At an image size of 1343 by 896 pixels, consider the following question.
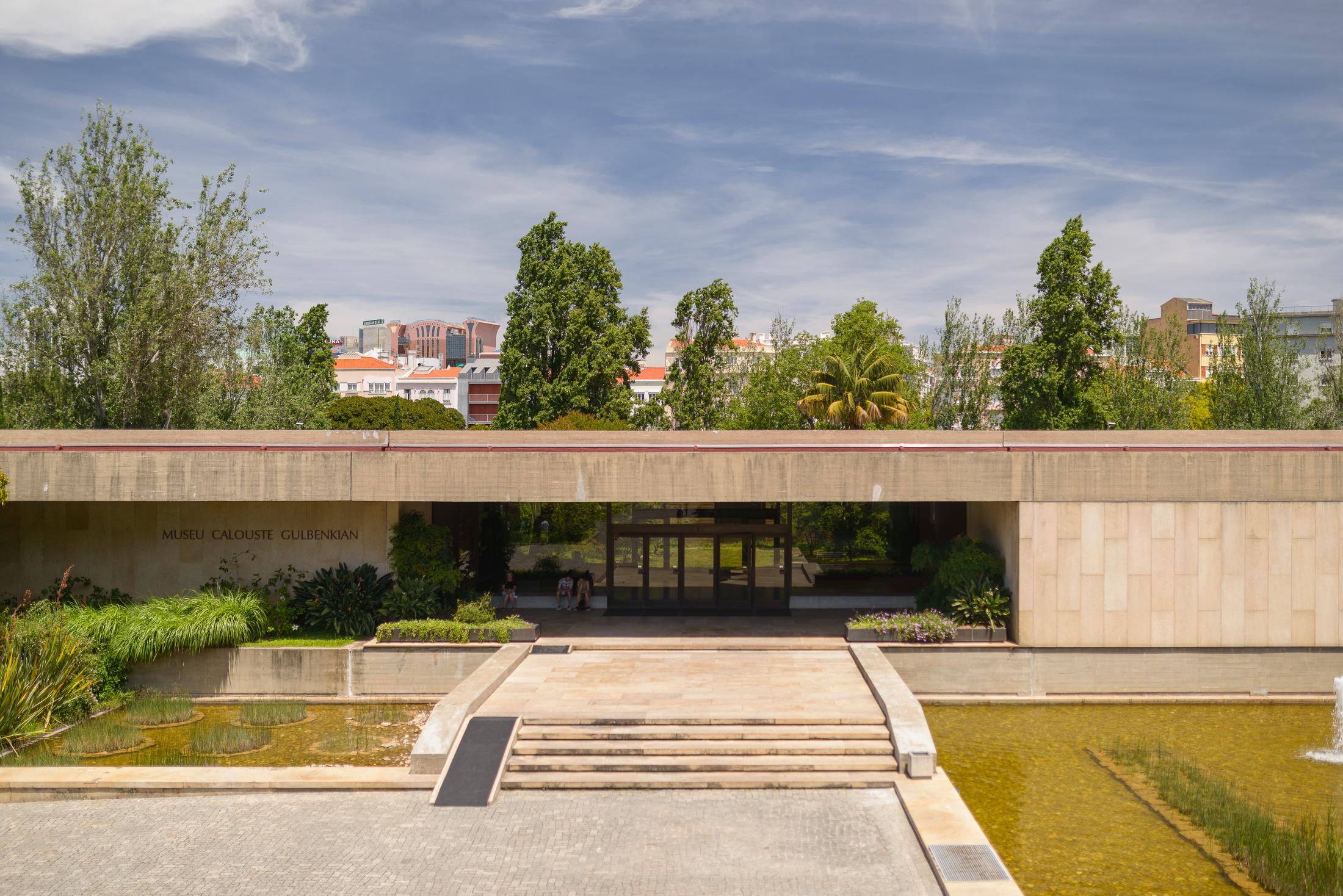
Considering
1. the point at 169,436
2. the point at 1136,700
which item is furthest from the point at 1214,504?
the point at 169,436

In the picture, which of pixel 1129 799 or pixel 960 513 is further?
pixel 960 513

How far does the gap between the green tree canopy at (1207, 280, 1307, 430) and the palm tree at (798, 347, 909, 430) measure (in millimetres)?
16243

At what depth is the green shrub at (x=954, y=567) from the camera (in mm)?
20500

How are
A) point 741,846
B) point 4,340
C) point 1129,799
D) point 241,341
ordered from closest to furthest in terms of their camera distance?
point 741,846
point 1129,799
point 4,340
point 241,341

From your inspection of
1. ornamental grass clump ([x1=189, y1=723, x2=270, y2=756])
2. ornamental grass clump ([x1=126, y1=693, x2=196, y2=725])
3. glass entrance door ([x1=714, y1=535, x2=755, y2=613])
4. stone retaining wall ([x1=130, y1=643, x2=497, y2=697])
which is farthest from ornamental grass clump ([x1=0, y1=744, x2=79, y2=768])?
glass entrance door ([x1=714, y1=535, x2=755, y2=613])

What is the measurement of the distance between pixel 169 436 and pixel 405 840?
41.1ft

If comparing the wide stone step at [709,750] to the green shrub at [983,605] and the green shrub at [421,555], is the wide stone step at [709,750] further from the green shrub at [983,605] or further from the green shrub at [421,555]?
the green shrub at [421,555]

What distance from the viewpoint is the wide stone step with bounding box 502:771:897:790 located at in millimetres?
13773

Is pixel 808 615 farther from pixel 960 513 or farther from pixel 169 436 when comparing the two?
pixel 169 436

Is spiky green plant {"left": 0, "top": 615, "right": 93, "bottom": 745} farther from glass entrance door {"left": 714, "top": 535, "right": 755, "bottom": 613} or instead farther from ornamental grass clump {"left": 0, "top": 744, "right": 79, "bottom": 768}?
glass entrance door {"left": 714, "top": 535, "right": 755, "bottom": 613}

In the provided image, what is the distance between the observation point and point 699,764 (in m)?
14.2

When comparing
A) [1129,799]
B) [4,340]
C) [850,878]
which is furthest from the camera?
[4,340]

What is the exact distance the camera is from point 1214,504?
19.2 m

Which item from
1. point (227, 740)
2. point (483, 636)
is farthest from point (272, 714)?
point (483, 636)
